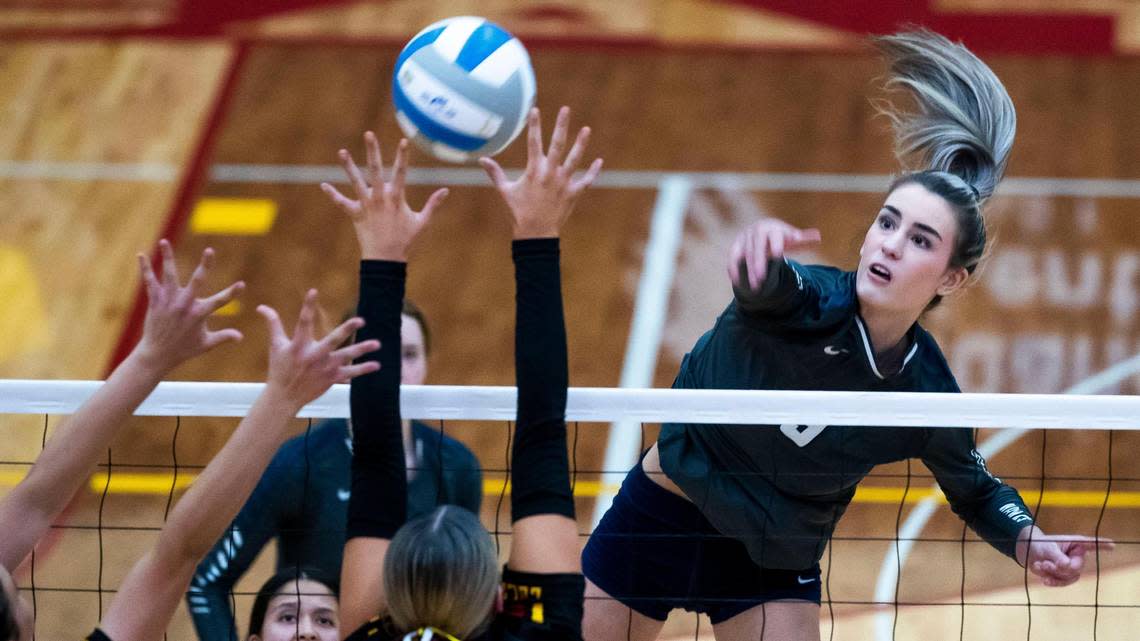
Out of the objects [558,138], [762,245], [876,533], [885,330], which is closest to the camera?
[558,138]

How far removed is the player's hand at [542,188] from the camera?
2814 millimetres

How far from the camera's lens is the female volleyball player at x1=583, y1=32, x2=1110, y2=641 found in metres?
3.56

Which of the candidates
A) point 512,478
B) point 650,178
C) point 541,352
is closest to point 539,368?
point 541,352

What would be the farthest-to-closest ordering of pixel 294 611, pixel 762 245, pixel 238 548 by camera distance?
1. pixel 238 548
2. pixel 294 611
3. pixel 762 245

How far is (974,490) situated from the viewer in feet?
12.2

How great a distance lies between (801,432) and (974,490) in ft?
1.53

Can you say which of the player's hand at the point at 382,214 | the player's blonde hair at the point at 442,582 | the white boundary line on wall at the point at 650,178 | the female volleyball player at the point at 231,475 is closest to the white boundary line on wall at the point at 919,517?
the white boundary line on wall at the point at 650,178

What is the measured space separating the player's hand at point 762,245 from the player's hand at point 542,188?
0.43 metres

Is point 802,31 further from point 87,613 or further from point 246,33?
point 87,613

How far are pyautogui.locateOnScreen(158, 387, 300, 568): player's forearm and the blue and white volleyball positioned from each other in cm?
141

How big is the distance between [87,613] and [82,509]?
982mm

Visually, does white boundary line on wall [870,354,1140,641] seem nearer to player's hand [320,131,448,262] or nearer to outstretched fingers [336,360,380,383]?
player's hand [320,131,448,262]

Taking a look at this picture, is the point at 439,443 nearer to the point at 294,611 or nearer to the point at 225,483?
the point at 294,611

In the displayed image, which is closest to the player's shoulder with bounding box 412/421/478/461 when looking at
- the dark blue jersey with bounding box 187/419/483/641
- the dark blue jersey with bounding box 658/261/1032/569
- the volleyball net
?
the dark blue jersey with bounding box 187/419/483/641
